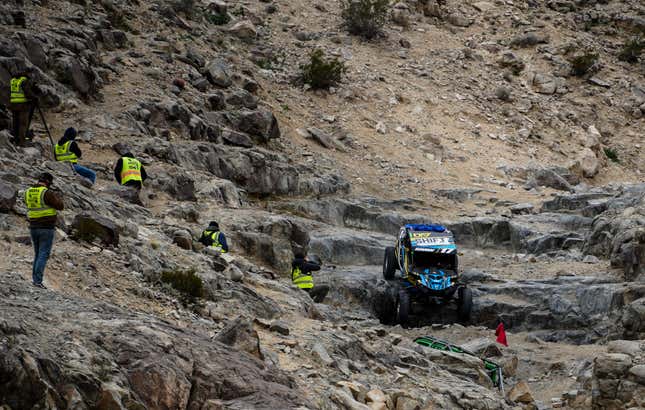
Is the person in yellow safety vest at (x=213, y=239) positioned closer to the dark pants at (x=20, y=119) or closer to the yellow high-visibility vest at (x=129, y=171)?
the yellow high-visibility vest at (x=129, y=171)

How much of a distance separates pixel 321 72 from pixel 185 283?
24.0m

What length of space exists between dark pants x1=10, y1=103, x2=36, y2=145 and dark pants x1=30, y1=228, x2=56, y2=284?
28.7 ft

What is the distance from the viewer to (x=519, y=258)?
2188cm

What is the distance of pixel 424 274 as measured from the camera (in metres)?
18.2

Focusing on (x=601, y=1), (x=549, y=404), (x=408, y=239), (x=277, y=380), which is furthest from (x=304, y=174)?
(x=601, y=1)

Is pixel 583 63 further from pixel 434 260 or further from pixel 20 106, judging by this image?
pixel 20 106

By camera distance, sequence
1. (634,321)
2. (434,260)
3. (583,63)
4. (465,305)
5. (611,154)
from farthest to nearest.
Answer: (583,63) → (611,154) → (434,260) → (465,305) → (634,321)

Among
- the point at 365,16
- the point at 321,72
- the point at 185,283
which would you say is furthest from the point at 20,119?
the point at 365,16

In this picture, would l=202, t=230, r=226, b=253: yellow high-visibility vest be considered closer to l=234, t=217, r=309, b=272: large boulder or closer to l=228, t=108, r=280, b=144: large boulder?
l=234, t=217, r=309, b=272: large boulder

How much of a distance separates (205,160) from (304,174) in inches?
170

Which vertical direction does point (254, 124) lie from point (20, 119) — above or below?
below

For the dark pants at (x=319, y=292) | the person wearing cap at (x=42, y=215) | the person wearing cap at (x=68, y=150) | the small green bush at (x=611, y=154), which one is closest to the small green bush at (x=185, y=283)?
the person wearing cap at (x=42, y=215)

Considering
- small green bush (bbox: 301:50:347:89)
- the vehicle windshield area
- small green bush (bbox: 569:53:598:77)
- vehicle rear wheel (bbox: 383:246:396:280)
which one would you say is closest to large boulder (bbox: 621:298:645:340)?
the vehicle windshield area

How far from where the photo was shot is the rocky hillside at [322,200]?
7.83 m
